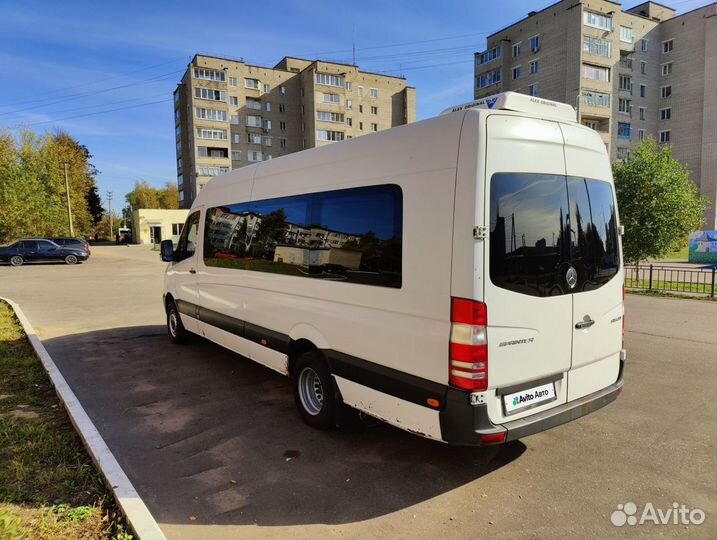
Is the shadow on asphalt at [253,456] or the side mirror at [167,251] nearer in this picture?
the shadow on asphalt at [253,456]

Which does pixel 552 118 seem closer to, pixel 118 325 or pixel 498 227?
pixel 498 227

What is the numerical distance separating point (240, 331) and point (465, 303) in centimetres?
349

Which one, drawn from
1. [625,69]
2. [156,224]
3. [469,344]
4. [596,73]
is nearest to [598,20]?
[596,73]

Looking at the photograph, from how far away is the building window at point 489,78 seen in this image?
5645 centimetres

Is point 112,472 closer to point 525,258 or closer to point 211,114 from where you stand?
point 525,258

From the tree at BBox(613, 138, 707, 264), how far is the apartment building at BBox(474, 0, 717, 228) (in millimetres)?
37335

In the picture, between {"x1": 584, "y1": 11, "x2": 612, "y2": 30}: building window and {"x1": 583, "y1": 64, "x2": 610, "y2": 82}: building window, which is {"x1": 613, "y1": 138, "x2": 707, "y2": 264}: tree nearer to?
{"x1": 583, "y1": 64, "x2": 610, "y2": 82}: building window

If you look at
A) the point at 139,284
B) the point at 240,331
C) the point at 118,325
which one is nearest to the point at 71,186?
the point at 139,284

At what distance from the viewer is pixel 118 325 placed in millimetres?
9898

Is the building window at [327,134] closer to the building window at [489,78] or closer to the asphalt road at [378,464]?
the building window at [489,78]

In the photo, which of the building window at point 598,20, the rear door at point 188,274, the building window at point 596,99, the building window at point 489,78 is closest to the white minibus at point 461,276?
the rear door at point 188,274

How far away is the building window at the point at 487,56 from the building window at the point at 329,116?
19.7 m

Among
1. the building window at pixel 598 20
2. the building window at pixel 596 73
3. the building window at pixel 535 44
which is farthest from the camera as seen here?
the building window at pixel 535 44

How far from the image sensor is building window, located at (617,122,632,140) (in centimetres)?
5350
